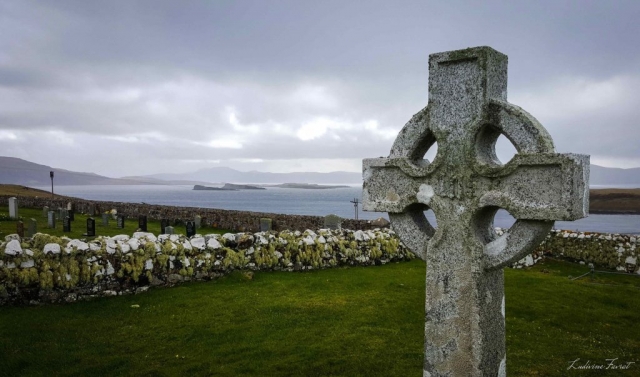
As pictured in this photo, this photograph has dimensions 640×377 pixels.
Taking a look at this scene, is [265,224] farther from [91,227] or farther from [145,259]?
[145,259]

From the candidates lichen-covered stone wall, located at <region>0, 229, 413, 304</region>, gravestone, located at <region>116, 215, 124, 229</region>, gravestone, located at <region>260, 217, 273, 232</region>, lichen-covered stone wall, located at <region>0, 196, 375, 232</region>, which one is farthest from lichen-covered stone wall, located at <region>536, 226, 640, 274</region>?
gravestone, located at <region>116, 215, 124, 229</region>

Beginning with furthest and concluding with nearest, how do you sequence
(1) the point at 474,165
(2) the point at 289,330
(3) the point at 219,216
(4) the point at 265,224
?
(3) the point at 219,216, (4) the point at 265,224, (2) the point at 289,330, (1) the point at 474,165

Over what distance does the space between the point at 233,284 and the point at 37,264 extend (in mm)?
3902

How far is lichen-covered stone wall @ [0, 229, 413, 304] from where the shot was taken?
876 cm

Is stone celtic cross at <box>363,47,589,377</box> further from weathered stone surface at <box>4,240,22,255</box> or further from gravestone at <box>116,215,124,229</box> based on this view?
gravestone at <box>116,215,124,229</box>

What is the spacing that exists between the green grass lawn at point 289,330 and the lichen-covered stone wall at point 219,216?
991 cm

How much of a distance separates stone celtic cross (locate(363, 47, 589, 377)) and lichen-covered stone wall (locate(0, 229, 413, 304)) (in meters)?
7.67

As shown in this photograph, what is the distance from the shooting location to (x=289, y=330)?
7.48m

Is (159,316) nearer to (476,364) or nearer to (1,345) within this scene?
(1,345)

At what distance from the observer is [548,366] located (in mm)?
5949

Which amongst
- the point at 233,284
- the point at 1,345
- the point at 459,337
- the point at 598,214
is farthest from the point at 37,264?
the point at 598,214

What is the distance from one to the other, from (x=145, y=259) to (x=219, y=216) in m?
14.4

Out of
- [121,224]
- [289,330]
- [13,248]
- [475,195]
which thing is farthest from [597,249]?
[121,224]

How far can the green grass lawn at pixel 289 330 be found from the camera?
6125mm
